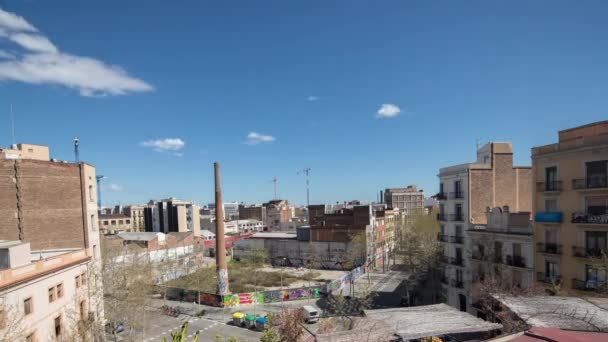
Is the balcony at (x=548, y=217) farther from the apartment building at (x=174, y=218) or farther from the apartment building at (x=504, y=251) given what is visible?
the apartment building at (x=174, y=218)

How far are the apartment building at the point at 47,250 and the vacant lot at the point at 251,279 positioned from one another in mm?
17771

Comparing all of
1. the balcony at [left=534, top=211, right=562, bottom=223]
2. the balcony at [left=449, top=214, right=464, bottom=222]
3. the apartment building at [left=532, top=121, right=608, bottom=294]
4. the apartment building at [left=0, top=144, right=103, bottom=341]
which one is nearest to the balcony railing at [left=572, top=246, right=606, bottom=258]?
the apartment building at [left=532, top=121, right=608, bottom=294]

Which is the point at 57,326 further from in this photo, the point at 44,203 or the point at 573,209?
the point at 573,209

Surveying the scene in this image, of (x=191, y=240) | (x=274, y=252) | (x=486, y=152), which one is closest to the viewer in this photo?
(x=486, y=152)

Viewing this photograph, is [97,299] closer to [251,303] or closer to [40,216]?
[40,216]

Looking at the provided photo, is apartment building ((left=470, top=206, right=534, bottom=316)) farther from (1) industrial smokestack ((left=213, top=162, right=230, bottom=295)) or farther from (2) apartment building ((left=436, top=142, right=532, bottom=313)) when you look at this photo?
(1) industrial smokestack ((left=213, top=162, right=230, bottom=295))

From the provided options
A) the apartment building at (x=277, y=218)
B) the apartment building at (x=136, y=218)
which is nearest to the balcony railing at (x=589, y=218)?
the apartment building at (x=277, y=218)

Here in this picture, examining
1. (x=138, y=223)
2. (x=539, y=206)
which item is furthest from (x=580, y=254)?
(x=138, y=223)

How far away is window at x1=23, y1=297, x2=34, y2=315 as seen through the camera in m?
17.4

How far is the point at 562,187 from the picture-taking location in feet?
79.5

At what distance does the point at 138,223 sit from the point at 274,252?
73962 millimetres

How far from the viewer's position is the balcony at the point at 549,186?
24.5 metres

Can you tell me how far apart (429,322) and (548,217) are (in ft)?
56.2

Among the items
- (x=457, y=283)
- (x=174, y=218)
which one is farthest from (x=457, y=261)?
(x=174, y=218)
